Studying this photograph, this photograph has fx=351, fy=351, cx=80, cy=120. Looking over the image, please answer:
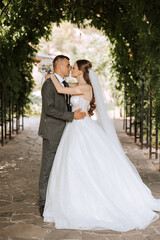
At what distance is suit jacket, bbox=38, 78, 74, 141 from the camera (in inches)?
171

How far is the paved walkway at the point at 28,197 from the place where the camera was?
3.80 meters

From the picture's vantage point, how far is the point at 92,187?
417 cm

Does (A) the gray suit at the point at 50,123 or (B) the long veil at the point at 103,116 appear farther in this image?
(B) the long veil at the point at 103,116

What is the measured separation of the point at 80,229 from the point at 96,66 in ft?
63.0

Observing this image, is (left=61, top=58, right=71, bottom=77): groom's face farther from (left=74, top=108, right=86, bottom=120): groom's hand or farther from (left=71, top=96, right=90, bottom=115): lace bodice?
(left=74, top=108, right=86, bottom=120): groom's hand

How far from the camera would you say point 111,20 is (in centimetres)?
873

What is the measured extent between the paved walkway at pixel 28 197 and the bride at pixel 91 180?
135 mm

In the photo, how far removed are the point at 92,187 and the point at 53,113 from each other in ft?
3.33

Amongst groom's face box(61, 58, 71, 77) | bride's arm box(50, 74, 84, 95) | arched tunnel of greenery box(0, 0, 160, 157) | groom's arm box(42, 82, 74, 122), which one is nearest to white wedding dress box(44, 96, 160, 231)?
bride's arm box(50, 74, 84, 95)

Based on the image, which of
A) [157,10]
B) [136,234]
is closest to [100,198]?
[136,234]

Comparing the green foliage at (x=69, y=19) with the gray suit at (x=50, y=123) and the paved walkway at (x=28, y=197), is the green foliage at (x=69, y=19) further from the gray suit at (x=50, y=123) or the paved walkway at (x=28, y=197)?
the gray suit at (x=50, y=123)

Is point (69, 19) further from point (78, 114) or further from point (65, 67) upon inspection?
point (78, 114)

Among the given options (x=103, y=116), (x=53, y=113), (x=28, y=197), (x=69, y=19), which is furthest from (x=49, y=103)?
(x=69, y=19)

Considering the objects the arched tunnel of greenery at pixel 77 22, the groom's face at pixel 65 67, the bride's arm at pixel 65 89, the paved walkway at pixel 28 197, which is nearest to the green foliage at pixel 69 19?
the arched tunnel of greenery at pixel 77 22
